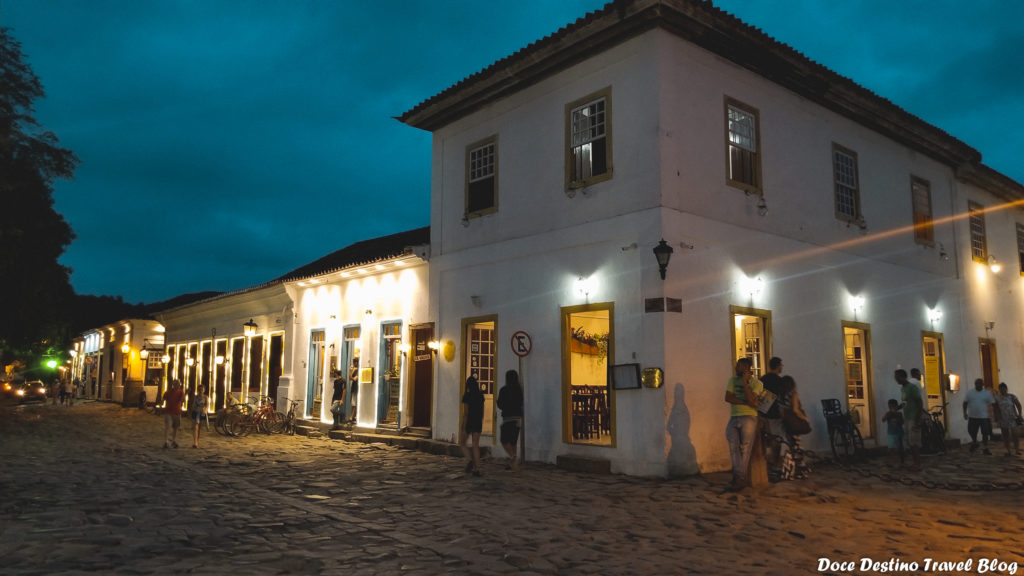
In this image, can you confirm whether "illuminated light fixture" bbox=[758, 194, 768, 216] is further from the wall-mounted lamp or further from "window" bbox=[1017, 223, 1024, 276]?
"window" bbox=[1017, 223, 1024, 276]

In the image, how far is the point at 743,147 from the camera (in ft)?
43.0

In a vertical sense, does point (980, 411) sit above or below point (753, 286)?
below

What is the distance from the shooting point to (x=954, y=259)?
18.9m

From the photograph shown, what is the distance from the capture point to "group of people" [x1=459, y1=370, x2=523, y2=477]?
12.0 metres

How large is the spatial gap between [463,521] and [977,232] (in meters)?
18.8

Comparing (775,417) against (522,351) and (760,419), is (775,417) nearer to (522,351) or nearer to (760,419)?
(760,419)

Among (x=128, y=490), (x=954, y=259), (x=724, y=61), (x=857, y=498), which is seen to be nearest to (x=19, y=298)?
(x=128, y=490)

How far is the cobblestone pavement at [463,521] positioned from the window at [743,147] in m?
5.23

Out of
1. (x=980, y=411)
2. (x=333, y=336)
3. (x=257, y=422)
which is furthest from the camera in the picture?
(x=333, y=336)

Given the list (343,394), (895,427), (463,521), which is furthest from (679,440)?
(343,394)

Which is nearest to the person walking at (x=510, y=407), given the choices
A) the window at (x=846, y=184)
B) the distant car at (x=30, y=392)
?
the window at (x=846, y=184)

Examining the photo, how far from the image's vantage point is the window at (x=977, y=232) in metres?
19.9

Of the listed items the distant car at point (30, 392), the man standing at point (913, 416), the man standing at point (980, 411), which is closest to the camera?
the man standing at point (913, 416)

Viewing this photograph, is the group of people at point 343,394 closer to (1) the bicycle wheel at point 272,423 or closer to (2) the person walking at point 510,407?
(1) the bicycle wheel at point 272,423
